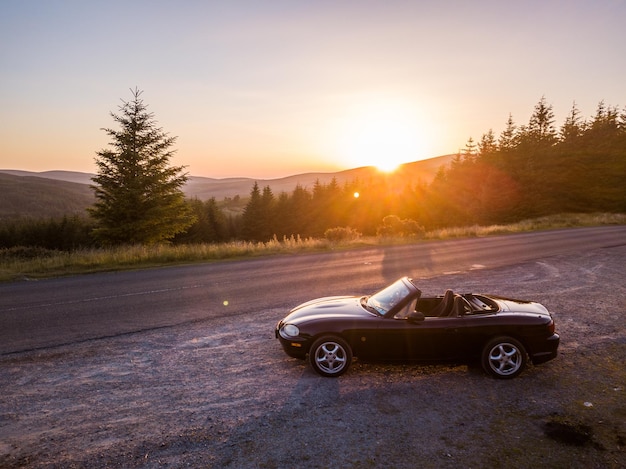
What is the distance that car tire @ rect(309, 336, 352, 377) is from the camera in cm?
581

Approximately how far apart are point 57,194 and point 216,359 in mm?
111944

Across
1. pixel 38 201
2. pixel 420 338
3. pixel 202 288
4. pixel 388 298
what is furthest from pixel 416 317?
pixel 38 201

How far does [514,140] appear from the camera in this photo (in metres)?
64.2

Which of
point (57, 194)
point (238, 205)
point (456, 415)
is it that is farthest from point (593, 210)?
point (57, 194)

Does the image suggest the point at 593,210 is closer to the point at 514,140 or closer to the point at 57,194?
the point at 514,140

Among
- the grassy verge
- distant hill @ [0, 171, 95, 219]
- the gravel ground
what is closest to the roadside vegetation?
the grassy verge

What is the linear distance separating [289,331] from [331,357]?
751 mm

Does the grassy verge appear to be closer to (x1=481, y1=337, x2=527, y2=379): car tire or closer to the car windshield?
the car windshield

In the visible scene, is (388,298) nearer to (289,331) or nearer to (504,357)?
(289,331)

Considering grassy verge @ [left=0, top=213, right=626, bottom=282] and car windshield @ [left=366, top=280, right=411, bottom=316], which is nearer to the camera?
car windshield @ [left=366, top=280, right=411, bottom=316]

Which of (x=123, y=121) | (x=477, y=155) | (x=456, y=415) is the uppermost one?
(x=477, y=155)

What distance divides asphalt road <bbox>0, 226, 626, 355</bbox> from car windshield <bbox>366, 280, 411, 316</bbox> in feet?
12.8

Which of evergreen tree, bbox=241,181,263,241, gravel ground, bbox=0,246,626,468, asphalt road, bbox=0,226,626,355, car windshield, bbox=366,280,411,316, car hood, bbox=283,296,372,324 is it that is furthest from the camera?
evergreen tree, bbox=241,181,263,241

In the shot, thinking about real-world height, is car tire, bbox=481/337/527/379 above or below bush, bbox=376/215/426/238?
below
